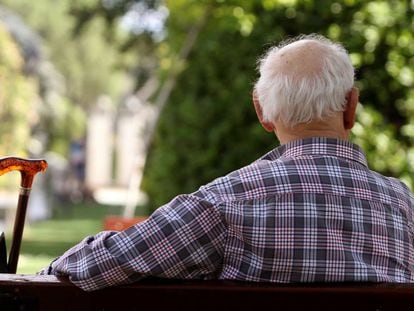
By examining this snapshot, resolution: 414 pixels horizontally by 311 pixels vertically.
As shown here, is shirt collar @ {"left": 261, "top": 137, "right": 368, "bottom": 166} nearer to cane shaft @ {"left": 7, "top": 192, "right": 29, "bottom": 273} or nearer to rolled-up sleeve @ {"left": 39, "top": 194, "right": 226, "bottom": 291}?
rolled-up sleeve @ {"left": 39, "top": 194, "right": 226, "bottom": 291}

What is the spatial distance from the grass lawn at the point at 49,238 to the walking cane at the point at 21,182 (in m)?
7.36

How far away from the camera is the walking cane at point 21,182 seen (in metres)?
3.04

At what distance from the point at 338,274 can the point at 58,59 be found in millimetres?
52765

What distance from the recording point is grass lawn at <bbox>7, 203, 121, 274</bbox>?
488 inches

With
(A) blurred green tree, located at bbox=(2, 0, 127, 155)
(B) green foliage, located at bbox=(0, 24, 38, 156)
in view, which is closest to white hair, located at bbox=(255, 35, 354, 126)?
(B) green foliage, located at bbox=(0, 24, 38, 156)

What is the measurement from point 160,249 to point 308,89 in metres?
0.59

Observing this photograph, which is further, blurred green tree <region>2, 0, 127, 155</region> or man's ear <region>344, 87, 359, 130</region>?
blurred green tree <region>2, 0, 127, 155</region>

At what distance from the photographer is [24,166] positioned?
3.08 meters

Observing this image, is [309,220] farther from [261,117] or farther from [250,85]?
[250,85]

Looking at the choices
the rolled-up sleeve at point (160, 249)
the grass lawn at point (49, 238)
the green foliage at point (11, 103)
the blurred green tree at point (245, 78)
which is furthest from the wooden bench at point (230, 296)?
the green foliage at point (11, 103)

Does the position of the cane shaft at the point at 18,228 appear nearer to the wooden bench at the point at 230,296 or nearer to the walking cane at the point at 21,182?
the walking cane at the point at 21,182

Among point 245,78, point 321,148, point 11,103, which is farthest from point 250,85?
point 11,103

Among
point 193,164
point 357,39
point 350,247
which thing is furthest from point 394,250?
point 193,164

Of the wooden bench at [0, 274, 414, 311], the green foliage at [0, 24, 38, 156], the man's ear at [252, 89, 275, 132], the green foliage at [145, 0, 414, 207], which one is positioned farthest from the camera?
the green foliage at [0, 24, 38, 156]
